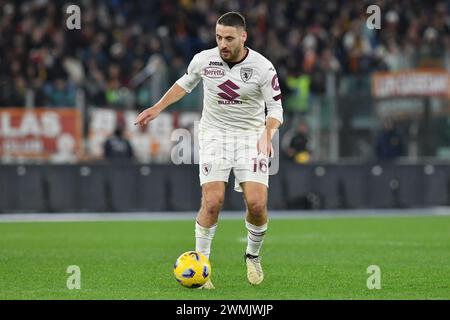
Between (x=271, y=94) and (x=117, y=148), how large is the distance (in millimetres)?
14364

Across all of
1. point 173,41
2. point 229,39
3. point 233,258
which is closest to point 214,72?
point 229,39

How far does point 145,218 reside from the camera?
2345cm

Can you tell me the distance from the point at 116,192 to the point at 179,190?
4.64 feet

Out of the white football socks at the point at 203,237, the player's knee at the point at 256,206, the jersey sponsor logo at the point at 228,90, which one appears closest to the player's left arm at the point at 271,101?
the jersey sponsor logo at the point at 228,90

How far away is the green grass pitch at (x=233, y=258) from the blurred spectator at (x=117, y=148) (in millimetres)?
3307

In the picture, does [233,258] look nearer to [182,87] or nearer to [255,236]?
[255,236]

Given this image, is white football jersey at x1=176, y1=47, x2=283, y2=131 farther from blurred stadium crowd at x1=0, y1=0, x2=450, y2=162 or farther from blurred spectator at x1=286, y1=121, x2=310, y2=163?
blurred spectator at x1=286, y1=121, x2=310, y2=163

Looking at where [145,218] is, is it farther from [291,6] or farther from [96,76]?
[291,6]

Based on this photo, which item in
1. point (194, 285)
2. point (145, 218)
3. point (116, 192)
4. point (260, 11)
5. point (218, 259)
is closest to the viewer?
point (194, 285)

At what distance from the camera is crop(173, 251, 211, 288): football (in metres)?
10.4

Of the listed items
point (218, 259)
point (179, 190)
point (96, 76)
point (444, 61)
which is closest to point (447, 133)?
point (444, 61)

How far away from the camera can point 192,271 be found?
10398 millimetres

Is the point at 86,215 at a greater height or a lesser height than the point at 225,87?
lesser

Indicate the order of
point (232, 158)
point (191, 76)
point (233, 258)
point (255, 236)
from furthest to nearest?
1. point (233, 258)
2. point (255, 236)
3. point (191, 76)
4. point (232, 158)
